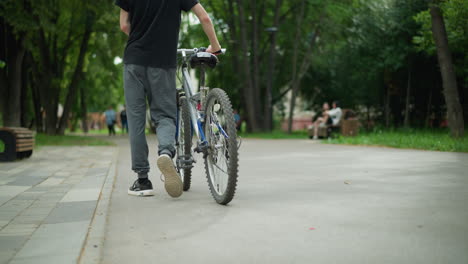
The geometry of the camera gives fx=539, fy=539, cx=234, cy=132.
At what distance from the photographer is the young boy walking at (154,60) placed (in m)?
4.83

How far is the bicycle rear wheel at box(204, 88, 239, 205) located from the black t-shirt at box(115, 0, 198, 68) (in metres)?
0.63

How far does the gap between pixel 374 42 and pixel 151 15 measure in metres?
18.7

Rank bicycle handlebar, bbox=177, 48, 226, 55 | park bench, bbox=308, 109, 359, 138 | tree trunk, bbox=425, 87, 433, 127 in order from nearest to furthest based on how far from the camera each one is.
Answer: bicycle handlebar, bbox=177, 48, 226, 55 → park bench, bbox=308, 109, 359, 138 → tree trunk, bbox=425, 87, 433, 127

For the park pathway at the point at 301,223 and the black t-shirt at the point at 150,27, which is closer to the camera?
the park pathway at the point at 301,223

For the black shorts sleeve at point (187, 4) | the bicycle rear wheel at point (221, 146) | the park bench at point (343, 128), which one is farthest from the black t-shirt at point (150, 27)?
the park bench at point (343, 128)

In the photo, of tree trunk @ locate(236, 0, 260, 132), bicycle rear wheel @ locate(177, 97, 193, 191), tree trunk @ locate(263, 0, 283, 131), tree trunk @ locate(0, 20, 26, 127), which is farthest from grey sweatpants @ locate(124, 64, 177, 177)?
tree trunk @ locate(263, 0, 283, 131)

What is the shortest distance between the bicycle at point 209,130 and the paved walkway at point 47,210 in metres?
1.01

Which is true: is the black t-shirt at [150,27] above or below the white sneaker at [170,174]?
above

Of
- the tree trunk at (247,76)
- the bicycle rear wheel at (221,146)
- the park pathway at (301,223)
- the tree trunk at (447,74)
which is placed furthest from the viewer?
the tree trunk at (247,76)

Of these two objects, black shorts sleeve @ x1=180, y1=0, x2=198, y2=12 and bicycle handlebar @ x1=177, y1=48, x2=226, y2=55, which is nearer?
black shorts sleeve @ x1=180, y1=0, x2=198, y2=12

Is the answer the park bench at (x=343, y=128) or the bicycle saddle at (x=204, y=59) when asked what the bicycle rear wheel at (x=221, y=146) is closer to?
the bicycle saddle at (x=204, y=59)

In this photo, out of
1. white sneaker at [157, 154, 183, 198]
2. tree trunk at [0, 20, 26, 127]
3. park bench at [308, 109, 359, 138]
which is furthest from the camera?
park bench at [308, 109, 359, 138]

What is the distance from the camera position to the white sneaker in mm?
4551

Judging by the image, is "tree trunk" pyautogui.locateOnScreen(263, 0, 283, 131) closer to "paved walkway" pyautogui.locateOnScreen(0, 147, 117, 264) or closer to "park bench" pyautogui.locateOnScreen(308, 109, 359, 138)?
"park bench" pyautogui.locateOnScreen(308, 109, 359, 138)
